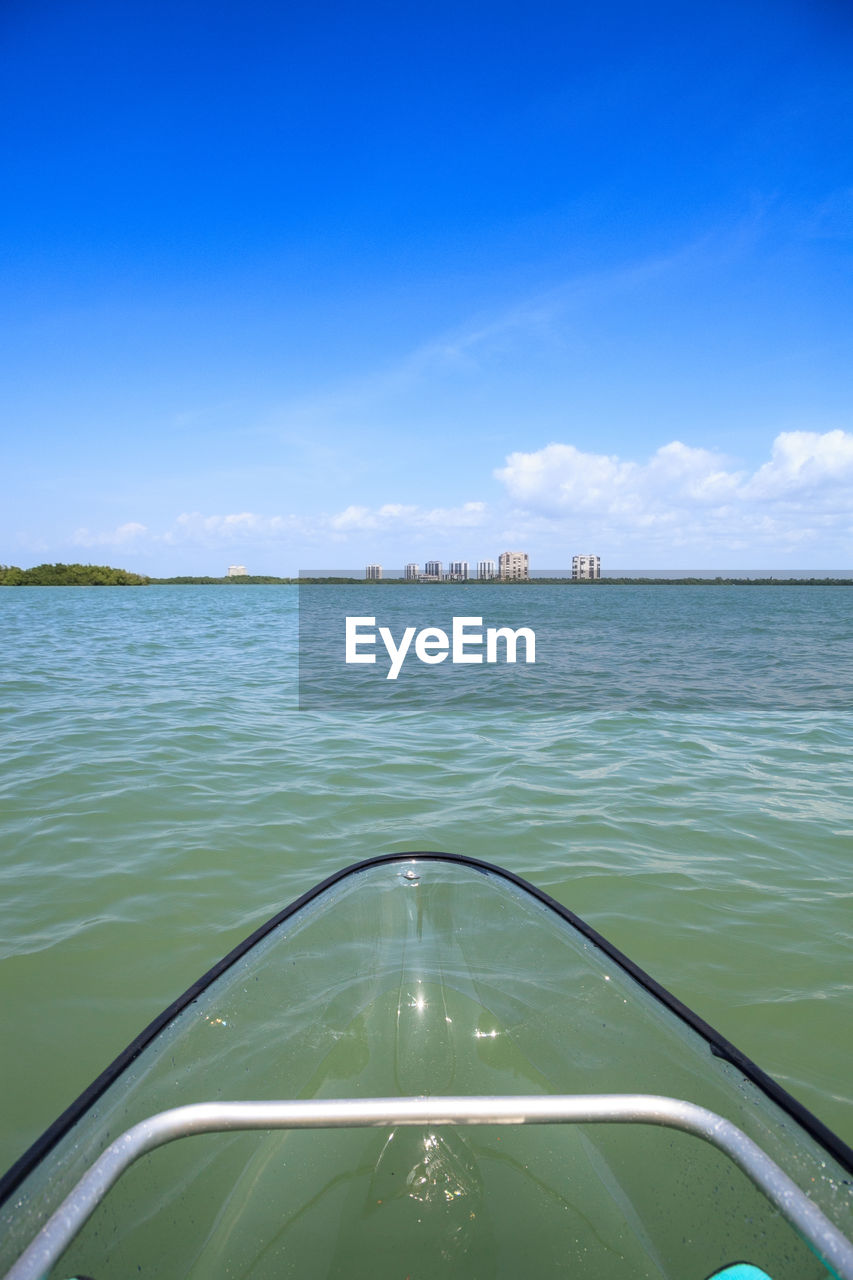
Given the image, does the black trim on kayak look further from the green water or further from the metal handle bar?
the green water

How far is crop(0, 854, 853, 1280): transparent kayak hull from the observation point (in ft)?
5.40

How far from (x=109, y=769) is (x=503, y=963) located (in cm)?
608

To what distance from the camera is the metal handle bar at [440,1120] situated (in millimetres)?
1395

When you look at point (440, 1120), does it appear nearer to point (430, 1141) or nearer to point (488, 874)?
point (430, 1141)

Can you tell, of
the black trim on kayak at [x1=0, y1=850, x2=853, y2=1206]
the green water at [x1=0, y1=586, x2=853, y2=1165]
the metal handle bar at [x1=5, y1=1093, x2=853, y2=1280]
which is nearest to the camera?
the metal handle bar at [x1=5, y1=1093, x2=853, y2=1280]

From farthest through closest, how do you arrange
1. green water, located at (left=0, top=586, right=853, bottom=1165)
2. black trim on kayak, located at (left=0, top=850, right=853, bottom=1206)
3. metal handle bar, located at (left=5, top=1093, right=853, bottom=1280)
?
1. green water, located at (left=0, top=586, right=853, bottom=1165)
2. black trim on kayak, located at (left=0, top=850, right=853, bottom=1206)
3. metal handle bar, located at (left=5, top=1093, right=853, bottom=1280)

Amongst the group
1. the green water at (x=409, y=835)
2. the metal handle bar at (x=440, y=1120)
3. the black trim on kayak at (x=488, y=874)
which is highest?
the metal handle bar at (x=440, y=1120)

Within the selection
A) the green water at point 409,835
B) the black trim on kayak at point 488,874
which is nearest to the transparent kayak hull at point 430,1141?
the black trim on kayak at point 488,874

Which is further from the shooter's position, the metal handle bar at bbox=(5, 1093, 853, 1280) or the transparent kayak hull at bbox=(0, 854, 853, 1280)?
the transparent kayak hull at bbox=(0, 854, 853, 1280)

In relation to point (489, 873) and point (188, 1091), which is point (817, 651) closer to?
point (489, 873)

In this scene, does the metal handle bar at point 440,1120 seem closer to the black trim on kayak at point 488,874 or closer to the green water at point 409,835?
the black trim on kayak at point 488,874

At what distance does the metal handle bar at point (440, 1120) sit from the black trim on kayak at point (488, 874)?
0.20 m

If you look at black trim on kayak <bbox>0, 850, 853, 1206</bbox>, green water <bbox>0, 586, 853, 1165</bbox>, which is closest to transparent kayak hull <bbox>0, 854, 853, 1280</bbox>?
black trim on kayak <bbox>0, 850, 853, 1206</bbox>

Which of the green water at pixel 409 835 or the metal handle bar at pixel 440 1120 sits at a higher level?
the metal handle bar at pixel 440 1120
